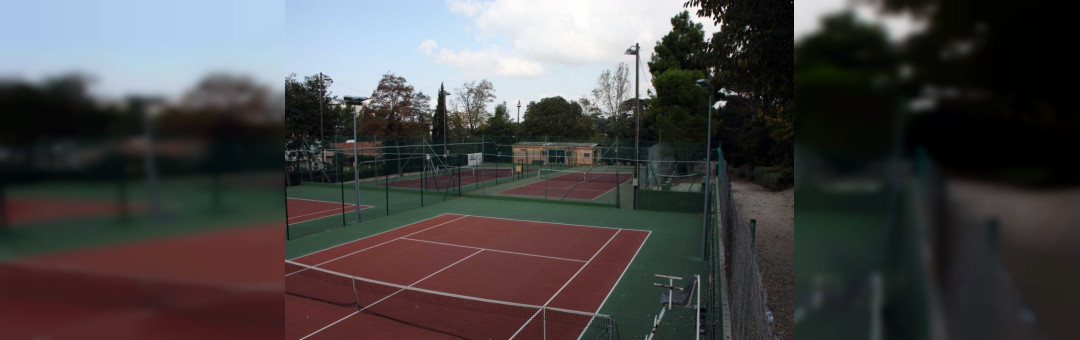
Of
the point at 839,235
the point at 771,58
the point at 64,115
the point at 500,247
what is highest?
the point at 771,58

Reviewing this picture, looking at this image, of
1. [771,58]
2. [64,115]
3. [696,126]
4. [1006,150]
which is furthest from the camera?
[696,126]

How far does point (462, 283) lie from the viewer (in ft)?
43.4

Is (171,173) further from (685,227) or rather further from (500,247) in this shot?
(685,227)

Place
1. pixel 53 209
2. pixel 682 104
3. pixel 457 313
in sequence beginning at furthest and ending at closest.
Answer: pixel 682 104 < pixel 457 313 < pixel 53 209

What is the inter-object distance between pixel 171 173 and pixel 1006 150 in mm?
1175

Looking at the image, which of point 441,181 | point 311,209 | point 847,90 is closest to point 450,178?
point 441,181

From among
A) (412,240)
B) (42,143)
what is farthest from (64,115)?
(412,240)

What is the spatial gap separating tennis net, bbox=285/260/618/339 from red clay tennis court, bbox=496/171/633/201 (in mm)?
15220

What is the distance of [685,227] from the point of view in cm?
2005

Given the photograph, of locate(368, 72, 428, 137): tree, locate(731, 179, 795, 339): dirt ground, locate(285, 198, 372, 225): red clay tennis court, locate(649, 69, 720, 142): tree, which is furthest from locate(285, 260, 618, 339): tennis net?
locate(368, 72, 428, 137): tree

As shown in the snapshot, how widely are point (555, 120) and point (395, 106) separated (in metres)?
18.9

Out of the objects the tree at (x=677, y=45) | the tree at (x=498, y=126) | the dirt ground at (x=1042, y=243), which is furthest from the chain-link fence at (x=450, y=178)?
the dirt ground at (x=1042, y=243)

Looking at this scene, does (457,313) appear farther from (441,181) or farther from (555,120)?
(555,120)

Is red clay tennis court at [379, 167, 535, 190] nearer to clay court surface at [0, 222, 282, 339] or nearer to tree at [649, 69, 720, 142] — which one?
tree at [649, 69, 720, 142]
